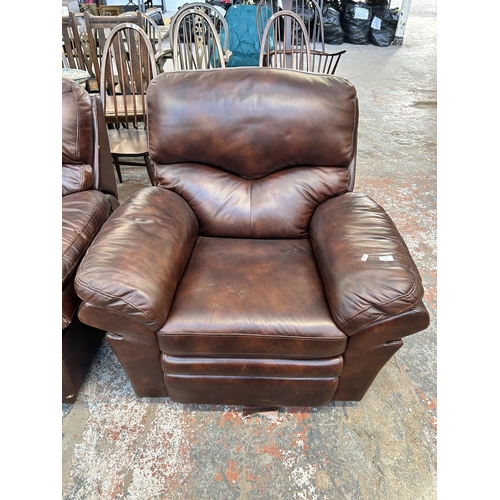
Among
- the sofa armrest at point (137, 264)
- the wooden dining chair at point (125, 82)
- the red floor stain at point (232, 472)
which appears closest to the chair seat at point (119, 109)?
the wooden dining chair at point (125, 82)

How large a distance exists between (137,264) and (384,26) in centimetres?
655

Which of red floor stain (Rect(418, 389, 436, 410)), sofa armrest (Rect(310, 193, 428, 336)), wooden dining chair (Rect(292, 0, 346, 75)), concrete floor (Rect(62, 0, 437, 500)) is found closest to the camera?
sofa armrest (Rect(310, 193, 428, 336))

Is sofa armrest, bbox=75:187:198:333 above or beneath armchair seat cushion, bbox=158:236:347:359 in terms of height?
above

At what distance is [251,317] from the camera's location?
3.55 feet

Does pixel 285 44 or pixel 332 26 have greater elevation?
pixel 332 26

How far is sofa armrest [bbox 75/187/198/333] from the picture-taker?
1.02 meters

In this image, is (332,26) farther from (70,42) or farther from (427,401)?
(427,401)

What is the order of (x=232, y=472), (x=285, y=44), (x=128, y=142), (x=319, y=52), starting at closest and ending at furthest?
1. (x=232, y=472)
2. (x=128, y=142)
3. (x=285, y=44)
4. (x=319, y=52)

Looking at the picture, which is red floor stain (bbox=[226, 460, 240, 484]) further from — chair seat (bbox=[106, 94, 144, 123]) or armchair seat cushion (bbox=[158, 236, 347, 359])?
chair seat (bbox=[106, 94, 144, 123])

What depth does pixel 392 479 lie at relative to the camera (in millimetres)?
1146

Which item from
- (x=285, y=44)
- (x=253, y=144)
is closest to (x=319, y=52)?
(x=285, y=44)

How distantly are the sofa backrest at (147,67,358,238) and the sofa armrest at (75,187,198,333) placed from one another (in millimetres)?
209

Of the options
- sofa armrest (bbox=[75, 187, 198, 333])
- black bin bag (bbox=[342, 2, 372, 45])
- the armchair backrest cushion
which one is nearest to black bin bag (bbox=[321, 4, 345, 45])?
black bin bag (bbox=[342, 2, 372, 45])

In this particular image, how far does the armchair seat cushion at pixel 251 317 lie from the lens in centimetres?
107
